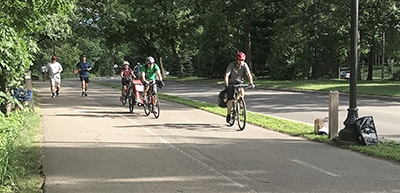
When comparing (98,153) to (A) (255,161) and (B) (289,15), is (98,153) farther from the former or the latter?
(B) (289,15)

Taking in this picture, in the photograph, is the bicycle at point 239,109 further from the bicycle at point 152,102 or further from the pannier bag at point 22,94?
the pannier bag at point 22,94

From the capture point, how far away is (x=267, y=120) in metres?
12.1

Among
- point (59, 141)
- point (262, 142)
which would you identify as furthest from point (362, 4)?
point (59, 141)

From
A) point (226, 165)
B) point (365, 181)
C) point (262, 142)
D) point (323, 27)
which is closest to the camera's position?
point (365, 181)

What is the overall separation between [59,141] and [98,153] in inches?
63.0

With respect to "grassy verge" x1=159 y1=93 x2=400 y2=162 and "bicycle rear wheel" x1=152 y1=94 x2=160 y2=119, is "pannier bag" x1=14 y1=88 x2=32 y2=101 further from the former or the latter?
"grassy verge" x1=159 y1=93 x2=400 y2=162

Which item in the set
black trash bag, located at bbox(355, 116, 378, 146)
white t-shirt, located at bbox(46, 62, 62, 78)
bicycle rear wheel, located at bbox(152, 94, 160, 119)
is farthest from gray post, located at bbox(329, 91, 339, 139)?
white t-shirt, located at bbox(46, 62, 62, 78)

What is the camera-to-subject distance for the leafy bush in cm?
540

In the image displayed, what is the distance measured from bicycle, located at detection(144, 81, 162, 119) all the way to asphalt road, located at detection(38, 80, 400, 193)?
1767 millimetres

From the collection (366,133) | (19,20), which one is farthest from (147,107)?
(366,133)

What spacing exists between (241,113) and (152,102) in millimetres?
3386

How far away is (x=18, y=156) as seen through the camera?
672cm

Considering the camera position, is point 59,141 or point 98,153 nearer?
point 98,153

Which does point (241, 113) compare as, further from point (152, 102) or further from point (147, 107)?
point (147, 107)
